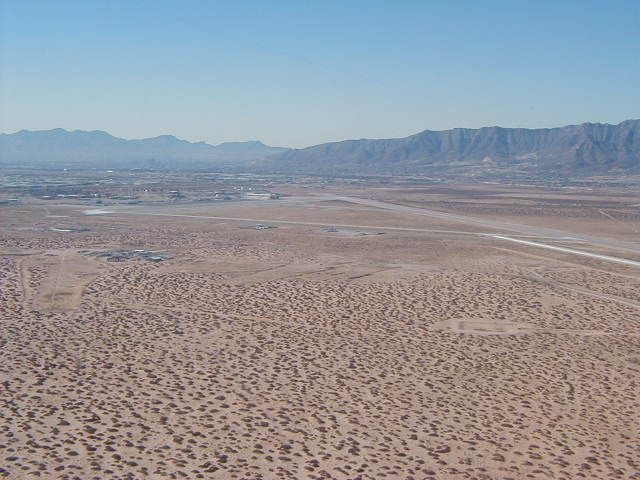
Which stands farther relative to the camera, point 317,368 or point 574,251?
point 574,251

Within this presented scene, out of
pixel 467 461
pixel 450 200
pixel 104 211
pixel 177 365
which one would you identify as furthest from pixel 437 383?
pixel 450 200

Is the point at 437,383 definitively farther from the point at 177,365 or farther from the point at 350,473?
the point at 177,365

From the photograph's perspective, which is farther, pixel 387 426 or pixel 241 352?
pixel 241 352

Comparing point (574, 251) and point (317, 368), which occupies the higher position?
point (317, 368)

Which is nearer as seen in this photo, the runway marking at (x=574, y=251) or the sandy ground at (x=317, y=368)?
the sandy ground at (x=317, y=368)

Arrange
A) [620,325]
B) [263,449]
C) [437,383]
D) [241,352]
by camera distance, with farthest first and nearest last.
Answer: [620,325] → [241,352] → [437,383] → [263,449]

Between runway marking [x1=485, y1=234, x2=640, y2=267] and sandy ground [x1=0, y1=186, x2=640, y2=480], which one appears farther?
runway marking [x1=485, y1=234, x2=640, y2=267]

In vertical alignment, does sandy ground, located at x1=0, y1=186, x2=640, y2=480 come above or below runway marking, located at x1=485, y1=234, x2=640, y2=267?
above

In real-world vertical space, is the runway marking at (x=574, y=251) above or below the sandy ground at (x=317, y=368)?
below
